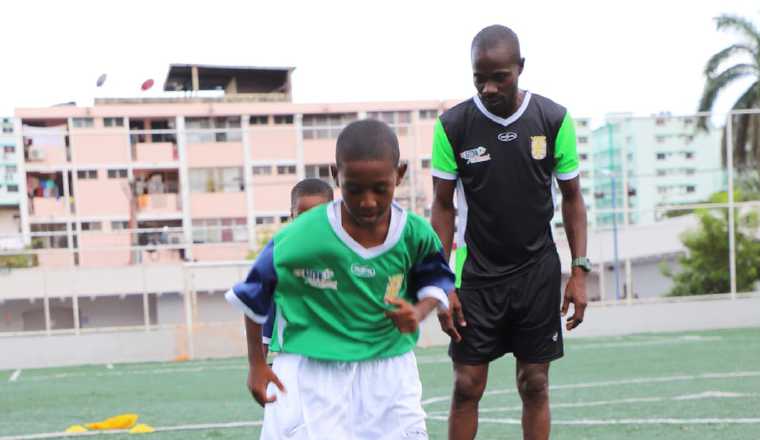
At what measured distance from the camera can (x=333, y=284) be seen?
3047 mm

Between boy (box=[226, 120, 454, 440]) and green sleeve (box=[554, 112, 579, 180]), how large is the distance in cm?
112

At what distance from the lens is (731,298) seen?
16.3 metres

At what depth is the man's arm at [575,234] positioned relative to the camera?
160 inches

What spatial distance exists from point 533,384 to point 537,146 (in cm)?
103

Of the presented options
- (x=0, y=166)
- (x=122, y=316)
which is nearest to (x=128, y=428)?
(x=0, y=166)

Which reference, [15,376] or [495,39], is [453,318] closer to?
[495,39]

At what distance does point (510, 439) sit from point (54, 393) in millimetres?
6520

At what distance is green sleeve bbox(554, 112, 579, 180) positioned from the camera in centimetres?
404

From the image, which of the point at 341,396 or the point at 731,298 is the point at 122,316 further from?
the point at 341,396

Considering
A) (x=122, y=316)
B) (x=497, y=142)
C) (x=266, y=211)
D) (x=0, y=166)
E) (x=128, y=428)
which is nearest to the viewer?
(x=497, y=142)

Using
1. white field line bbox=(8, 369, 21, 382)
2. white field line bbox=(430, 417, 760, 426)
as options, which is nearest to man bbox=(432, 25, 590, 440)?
white field line bbox=(430, 417, 760, 426)

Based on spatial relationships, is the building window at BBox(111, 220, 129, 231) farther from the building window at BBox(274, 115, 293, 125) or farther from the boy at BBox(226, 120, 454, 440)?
the building window at BBox(274, 115, 293, 125)

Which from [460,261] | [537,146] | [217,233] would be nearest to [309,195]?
[460,261]

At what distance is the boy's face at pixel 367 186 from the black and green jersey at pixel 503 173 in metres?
1.13
